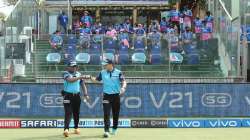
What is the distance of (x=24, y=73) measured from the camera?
22594mm

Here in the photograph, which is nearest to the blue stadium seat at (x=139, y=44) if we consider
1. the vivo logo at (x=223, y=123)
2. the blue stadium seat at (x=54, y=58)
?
the blue stadium seat at (x=54, y=58)

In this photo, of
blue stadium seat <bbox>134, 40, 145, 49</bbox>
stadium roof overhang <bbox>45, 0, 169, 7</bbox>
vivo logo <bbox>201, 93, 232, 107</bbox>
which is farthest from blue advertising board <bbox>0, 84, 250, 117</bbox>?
stadium roof overhang <bbox>45, 0, 169, 7</bbox>

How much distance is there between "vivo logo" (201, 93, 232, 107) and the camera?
18625 mm

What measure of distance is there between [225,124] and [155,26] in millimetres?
11464

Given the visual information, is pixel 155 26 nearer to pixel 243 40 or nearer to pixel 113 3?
pixel 243 40

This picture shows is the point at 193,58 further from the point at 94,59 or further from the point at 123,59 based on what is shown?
the point at 94,59

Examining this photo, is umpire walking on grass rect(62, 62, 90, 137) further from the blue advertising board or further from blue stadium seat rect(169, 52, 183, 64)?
blue stadium seat rect(169, 52, 183, 64)

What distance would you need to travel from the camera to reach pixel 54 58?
23.2m

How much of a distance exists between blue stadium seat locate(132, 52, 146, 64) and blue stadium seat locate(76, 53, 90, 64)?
5.47 ft

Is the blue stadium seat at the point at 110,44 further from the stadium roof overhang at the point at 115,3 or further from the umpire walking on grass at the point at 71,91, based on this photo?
the stadium roof overhang at the point at 115,3

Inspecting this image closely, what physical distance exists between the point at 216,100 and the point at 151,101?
1907mm

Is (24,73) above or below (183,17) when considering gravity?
below

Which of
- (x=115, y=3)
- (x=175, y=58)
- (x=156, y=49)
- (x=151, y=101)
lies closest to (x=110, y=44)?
(x=156, y=49)

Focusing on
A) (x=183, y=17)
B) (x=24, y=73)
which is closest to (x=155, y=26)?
(x=183, y=17)
